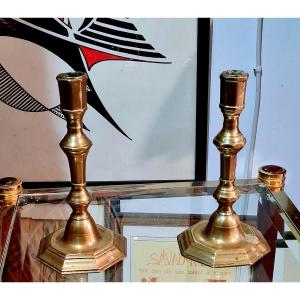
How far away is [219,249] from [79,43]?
1.74 feet

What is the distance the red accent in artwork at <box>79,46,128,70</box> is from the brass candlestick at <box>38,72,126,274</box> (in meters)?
0.43

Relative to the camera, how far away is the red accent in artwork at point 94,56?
101 cm

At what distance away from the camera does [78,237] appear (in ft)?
2.12

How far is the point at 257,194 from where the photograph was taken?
846 mm

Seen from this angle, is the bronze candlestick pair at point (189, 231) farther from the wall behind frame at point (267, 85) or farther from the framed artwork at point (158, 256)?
the wall behind frame at point (267, 85)

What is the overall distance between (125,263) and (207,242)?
0.36 feet

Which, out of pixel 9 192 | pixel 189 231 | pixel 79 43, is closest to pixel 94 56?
pixel 79 43

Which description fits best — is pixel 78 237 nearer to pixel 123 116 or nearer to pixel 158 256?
pixel 158 256

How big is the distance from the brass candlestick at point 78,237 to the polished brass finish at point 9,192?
0.15 metres

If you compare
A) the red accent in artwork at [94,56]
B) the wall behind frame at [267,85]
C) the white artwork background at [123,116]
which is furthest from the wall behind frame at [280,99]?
the red accent in artwork at [94,56]

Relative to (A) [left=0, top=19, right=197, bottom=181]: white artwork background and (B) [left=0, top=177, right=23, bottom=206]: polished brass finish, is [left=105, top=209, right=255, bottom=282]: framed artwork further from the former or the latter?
(A) [left=0, top=19, right=197, bottom=181]: white artwork background
